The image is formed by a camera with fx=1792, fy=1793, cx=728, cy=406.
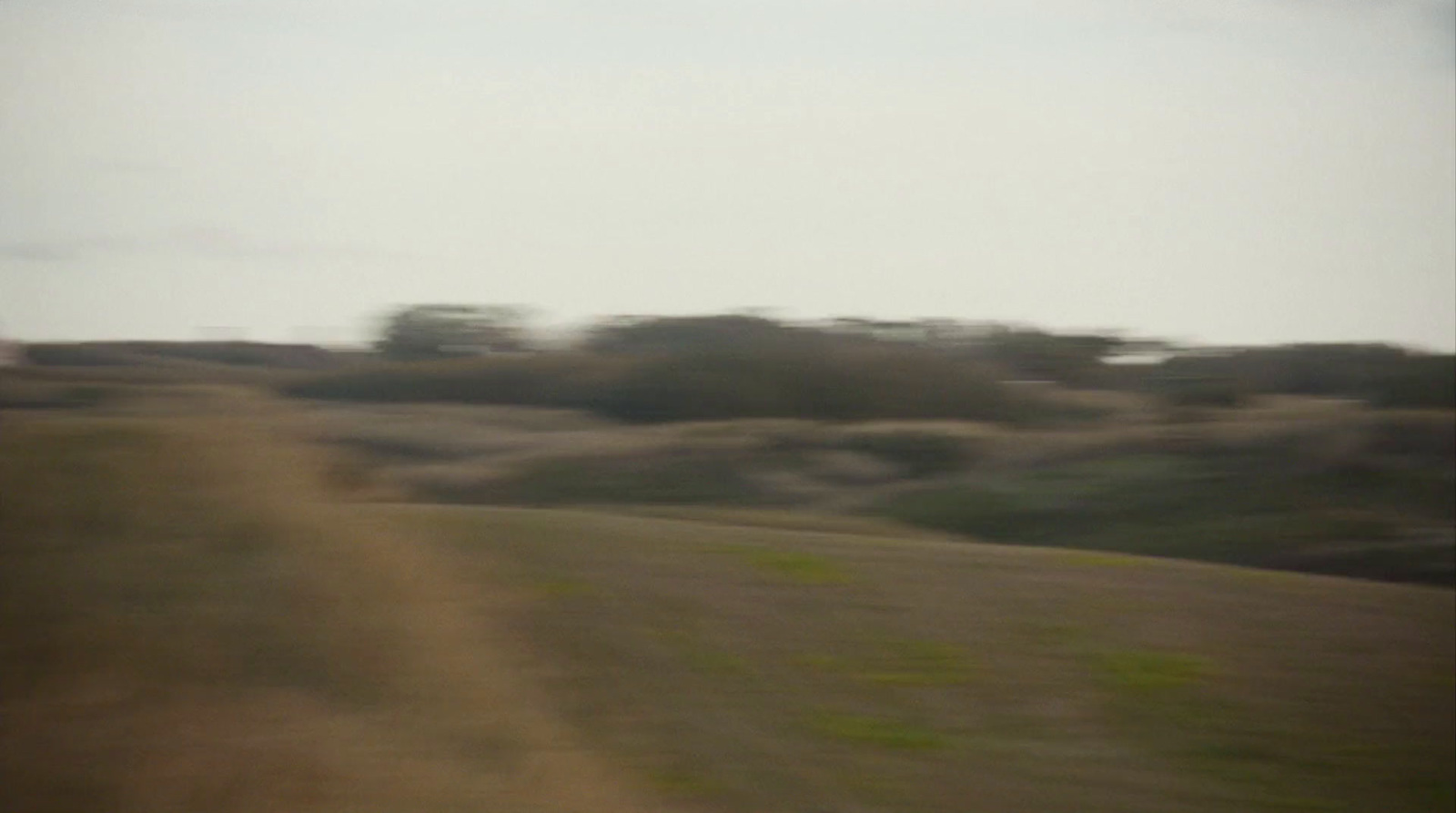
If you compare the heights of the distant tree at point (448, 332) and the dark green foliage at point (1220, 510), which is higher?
the distant tree at point (448, 332)

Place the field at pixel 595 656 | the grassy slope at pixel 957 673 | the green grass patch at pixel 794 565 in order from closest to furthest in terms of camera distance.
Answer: the field at pixel 595 656 < the grassy slope at pixel 957 673 < the green grass patch at pixel 794 565

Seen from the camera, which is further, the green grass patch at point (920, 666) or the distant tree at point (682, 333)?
the distant tree at point (682, 333)

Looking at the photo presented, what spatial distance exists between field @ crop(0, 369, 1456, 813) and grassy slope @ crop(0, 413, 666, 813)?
13mm

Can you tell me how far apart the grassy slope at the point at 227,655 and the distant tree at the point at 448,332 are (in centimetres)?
1009

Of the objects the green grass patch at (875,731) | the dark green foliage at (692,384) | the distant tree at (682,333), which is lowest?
the green grass patch at (875,731)

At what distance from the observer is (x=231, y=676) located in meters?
7.25

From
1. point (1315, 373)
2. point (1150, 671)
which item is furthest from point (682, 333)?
point (1150, 671)

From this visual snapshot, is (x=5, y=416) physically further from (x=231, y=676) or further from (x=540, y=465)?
(x=540, y=465)

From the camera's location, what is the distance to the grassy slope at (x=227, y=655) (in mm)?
6840

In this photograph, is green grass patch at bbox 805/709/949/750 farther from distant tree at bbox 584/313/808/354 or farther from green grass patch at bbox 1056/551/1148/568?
distant tree at bbox 584/313/808/354

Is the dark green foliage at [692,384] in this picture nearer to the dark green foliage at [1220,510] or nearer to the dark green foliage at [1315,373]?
the dark green foliage at [1220,510]

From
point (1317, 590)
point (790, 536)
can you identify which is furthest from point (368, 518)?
point (1317, 590)

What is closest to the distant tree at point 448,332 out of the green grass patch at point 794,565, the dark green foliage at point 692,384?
the dark green foliage at point 692,384

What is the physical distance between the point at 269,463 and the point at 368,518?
0.72 m
